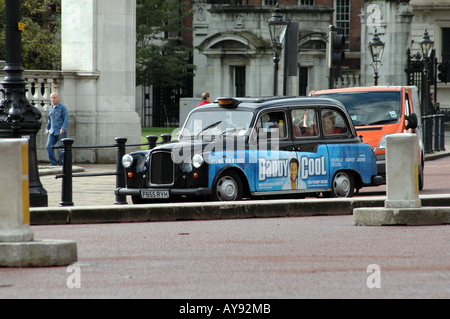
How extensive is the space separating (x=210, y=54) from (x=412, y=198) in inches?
1704

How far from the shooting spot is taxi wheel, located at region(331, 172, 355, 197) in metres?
14.5

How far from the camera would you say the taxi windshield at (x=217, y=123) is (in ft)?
45.3

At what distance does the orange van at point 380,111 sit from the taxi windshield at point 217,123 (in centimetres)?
429

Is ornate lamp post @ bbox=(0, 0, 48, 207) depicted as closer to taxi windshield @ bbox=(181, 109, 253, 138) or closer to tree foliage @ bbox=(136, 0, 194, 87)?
taxi windshield @ bbox=(181, 109, 253, 138)

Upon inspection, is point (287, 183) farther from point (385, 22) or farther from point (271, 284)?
point (385, 22)

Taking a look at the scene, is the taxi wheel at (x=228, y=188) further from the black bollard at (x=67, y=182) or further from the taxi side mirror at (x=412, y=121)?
the taxi side mirror at (x=412, y=121)

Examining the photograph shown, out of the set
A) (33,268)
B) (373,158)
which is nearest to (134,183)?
(373,158)

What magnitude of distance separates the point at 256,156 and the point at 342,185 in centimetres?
183

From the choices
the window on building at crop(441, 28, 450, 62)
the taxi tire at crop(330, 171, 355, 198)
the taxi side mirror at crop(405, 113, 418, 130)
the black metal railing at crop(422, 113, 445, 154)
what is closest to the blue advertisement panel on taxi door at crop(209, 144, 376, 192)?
the taxi tire at crop(330, 171, 355, 198)

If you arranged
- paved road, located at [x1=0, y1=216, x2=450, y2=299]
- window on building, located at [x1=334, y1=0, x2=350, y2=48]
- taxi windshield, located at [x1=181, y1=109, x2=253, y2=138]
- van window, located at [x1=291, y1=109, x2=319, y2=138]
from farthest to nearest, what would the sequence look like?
window on building, located at [x1=334, y1=0, x2=350, y2=48] → van window, located at [x1=291, y1=109, x2=319, y2=138] → taxi windshield, located at [x1=181, y1=109, x2=253, y2=138] → paved road, located at [x1=0, y1=216, x2=450, y2=299]

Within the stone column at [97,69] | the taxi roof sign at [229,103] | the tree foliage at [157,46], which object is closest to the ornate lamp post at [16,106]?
the taxi roof sign at [229,103]

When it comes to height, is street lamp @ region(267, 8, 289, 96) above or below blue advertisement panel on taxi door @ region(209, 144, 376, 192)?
above

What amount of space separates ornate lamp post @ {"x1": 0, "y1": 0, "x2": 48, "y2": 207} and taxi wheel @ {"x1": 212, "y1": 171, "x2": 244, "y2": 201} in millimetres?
2296

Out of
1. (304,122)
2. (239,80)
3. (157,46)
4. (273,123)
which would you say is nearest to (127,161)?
(273,123)
